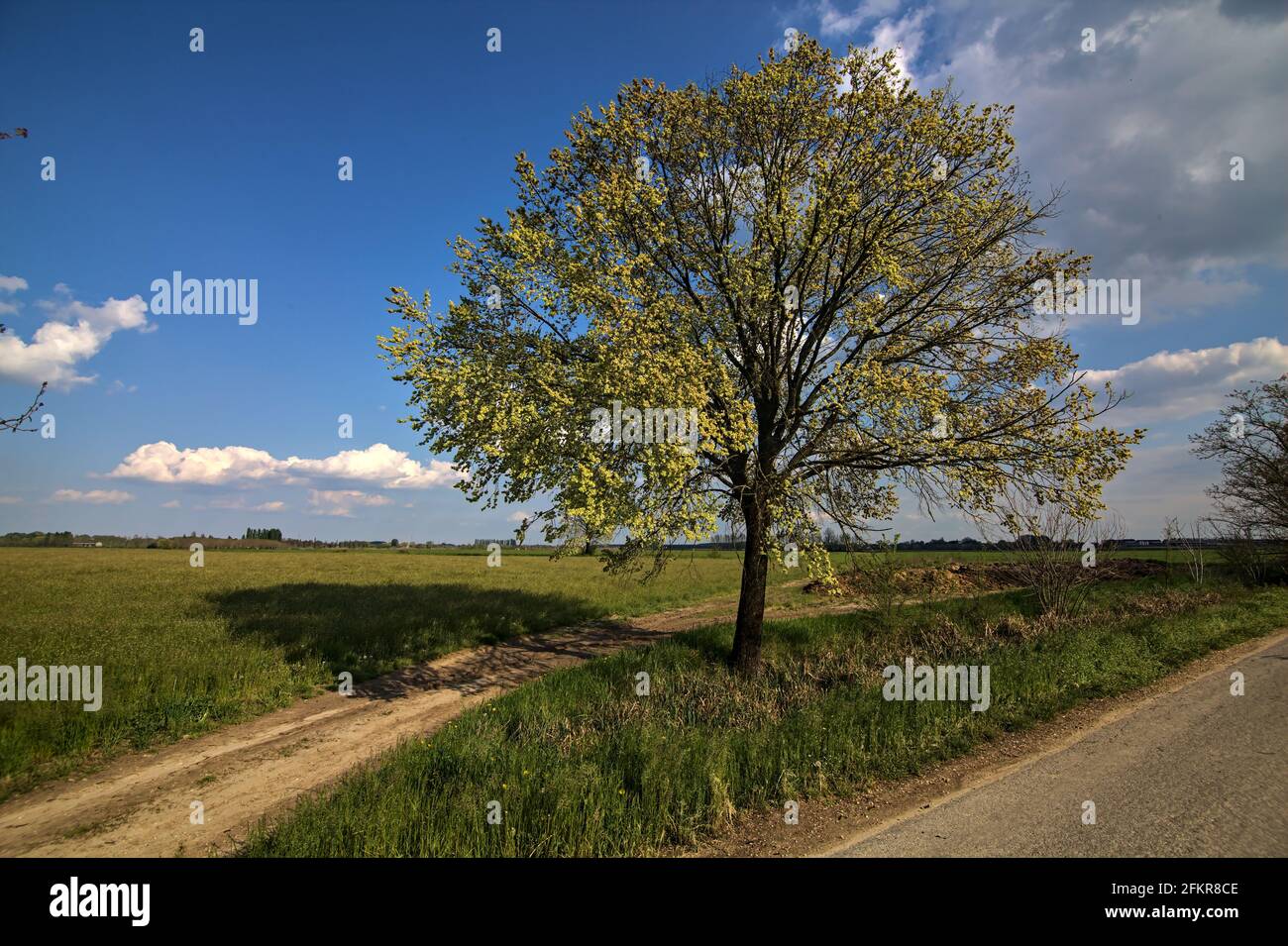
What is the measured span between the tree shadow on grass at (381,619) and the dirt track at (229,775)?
6.35ft

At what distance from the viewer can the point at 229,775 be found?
8414mm

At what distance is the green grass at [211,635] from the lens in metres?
9.45

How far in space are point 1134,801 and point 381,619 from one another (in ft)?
62.5

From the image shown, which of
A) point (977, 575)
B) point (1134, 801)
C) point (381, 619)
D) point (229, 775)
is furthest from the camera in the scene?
point (977, 575)

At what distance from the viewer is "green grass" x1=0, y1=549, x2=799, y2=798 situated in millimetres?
9445

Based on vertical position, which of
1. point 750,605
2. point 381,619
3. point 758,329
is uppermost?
point 758,329

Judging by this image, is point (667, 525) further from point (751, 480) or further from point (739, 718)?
point (739, 718)

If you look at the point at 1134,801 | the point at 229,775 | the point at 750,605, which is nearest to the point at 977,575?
the point at 750,605

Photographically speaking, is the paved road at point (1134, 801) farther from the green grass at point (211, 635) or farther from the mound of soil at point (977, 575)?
the mound of soil at point (977, 575)

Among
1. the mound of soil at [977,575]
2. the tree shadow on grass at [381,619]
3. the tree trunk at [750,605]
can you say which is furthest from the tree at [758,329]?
the mound of soil at [977,575]

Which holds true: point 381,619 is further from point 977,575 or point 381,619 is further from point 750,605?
point 977,575

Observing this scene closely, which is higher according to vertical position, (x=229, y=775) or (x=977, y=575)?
(x=229, y=775)

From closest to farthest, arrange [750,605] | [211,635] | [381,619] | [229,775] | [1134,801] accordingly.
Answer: [1134,801] < [229,775] < [750,605] < [211,635] < [381,619]

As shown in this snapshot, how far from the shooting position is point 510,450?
1012 cm
